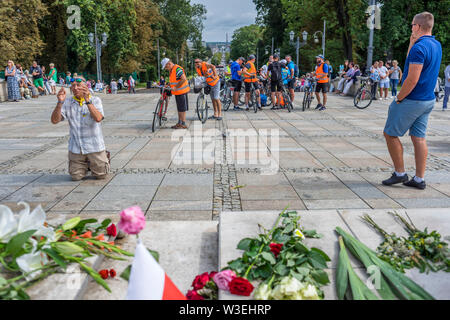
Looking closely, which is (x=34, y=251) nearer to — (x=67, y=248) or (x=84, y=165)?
(x=67, y=248)

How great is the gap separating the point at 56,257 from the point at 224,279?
1139 mm

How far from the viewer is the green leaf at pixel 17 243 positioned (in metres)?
2.63

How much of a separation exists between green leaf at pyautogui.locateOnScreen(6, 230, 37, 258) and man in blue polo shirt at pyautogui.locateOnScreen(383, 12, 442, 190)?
4426 mm

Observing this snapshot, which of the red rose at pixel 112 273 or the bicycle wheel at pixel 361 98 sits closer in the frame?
the red rose at pixel 112 273

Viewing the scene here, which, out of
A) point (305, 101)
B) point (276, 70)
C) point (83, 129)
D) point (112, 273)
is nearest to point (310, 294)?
point (112, 273)

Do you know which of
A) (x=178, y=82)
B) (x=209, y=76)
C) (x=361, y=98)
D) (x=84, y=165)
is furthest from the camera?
(x=361, y=98)

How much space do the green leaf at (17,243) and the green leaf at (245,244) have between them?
1429mm

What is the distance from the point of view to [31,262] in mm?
2697

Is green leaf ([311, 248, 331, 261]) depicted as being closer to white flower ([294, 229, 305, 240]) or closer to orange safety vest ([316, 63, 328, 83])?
white flower ([294, 229, 305, 240])

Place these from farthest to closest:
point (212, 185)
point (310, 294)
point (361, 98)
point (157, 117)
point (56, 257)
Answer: point (361, 98) < point (157, 117) < point (212, 185) < point (56, 257) < point (310, 294)

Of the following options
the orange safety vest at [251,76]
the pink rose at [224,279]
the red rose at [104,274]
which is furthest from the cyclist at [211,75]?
the pink rose at [224,279]

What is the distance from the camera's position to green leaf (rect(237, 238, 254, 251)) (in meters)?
3.18

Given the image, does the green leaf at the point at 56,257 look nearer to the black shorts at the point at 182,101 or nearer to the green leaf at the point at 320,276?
the green leaf at the point at 320,276
